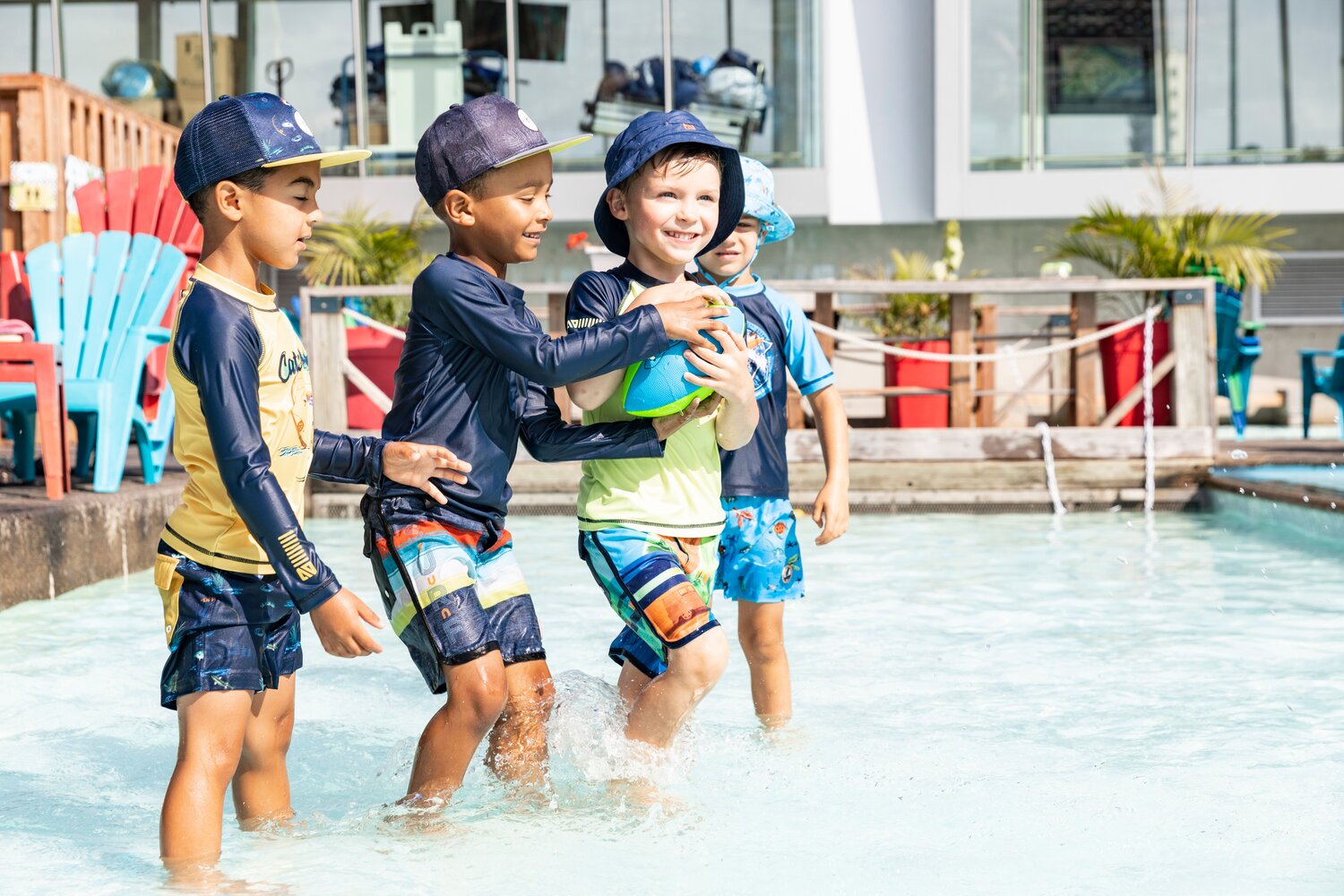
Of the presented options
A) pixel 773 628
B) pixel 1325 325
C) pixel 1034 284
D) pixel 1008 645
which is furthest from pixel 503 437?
pixel 1325 325

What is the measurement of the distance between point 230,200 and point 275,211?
0.08 meters

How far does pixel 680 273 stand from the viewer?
118 inches

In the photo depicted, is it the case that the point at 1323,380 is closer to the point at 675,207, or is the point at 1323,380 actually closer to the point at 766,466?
the point at 766,466

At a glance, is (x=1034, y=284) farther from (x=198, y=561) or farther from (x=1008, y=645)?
(x=198, y=561)

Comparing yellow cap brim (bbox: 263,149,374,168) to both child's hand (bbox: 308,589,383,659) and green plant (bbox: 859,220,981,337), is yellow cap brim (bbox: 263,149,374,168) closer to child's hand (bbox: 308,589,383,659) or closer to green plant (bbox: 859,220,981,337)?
child's hand (bbox: 308,589,383,659)

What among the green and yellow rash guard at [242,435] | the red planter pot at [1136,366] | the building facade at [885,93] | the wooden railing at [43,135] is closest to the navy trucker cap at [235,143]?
the green and yellow rash guard at [242,435]

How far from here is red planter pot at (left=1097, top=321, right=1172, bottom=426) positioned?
8.85m

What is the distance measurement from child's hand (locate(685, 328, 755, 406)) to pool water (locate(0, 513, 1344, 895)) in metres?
0.78

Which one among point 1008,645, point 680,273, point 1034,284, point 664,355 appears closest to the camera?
point 664,355

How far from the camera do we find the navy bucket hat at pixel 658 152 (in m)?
2.80

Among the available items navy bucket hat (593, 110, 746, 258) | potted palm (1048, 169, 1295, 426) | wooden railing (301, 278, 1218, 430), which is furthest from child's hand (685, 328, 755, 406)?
potted palm (1048, 169, 1295, 426)

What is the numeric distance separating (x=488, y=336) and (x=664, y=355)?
0.38m

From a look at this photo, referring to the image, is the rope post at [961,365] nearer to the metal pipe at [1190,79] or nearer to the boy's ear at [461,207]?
the boy's ear at [461,207]

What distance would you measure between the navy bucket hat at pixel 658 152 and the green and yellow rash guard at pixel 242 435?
77cm
